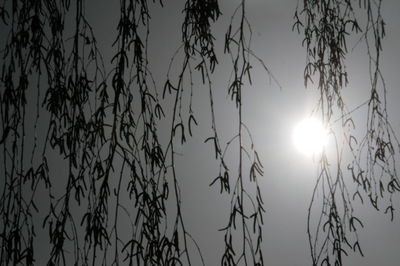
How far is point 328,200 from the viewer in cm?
79

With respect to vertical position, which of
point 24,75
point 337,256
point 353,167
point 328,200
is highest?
point 24,75

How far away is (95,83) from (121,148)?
230 mm

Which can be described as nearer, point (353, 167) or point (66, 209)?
point (66, 209)

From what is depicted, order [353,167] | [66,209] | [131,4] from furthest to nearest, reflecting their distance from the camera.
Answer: [353,167]
[131,4]
[66,209]

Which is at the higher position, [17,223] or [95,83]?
[95,83]

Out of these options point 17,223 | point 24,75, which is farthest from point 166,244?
point 24,75

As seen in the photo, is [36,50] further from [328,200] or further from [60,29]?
[328,200]

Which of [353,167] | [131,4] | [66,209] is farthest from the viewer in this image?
[353,167]

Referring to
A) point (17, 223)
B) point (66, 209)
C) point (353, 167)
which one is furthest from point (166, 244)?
point (353, 167)

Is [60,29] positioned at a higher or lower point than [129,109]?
higher

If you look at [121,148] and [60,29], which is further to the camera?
→ [60,29]

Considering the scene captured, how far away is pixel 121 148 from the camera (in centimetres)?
66

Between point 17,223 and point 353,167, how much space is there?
0.75 meters

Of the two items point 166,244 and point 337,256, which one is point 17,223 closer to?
point 166,244
